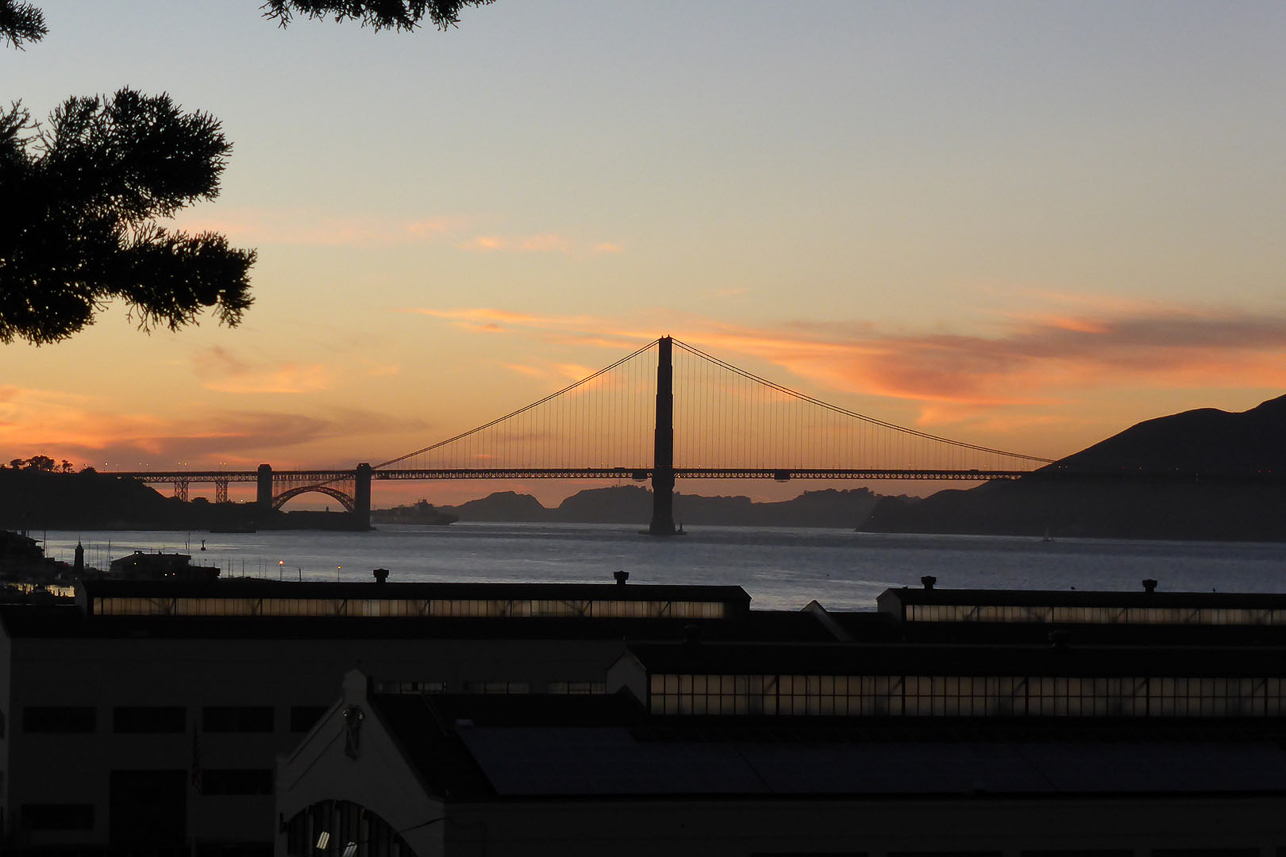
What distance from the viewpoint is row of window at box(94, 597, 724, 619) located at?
61.1m

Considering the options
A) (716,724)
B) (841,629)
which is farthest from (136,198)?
(841,629)

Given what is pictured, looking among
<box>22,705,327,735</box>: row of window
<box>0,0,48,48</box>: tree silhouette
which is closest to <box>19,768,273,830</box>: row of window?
<box>22,705,327,735</box>: row of window

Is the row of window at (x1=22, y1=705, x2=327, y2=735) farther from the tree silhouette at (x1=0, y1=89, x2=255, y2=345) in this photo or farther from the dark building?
the tree silhouette at (x1=0, y1=89, x2=255, y2=345)

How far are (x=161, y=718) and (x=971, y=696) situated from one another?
26.5 metres

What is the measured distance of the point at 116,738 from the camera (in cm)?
5038

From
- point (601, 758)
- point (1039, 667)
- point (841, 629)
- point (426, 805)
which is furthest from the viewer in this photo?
point (841, 629)

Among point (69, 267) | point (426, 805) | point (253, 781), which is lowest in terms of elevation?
point (253, 781)

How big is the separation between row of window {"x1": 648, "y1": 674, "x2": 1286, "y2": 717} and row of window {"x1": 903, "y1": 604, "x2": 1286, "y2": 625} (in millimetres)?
23685

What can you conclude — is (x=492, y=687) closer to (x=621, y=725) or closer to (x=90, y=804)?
(x=90, y=804)

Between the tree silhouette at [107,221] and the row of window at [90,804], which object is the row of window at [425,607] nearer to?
the row of window at [90,804]

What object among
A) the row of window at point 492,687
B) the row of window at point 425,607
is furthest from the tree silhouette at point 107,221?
the row of window at point 425,607

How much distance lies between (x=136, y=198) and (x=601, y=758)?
2105cm

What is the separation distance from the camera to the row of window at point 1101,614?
6294cm

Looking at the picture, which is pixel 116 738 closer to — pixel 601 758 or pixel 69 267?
pixel 601 758
